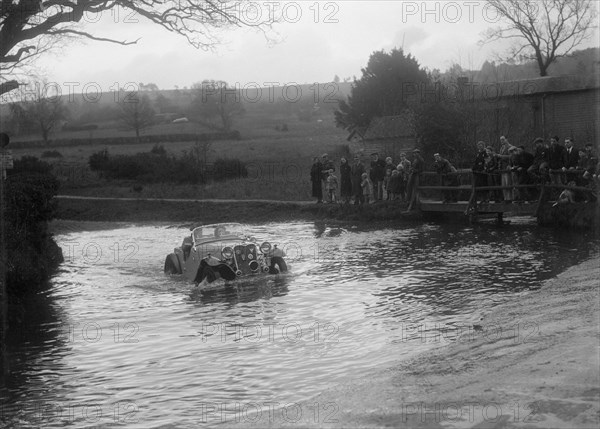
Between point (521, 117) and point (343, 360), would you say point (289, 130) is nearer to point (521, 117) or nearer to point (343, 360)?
point (521, 117)

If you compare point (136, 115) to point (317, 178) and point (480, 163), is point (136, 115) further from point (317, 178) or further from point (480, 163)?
point (480, 163)

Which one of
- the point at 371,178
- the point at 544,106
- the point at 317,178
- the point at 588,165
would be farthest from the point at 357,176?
the point at 544,106

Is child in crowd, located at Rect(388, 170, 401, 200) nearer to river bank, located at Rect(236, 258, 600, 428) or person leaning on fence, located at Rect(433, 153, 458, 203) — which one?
person leaning on fence, located at Rect(433, 153, 458, 203)

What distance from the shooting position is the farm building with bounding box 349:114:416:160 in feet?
145

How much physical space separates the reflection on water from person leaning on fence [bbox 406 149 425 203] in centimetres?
462

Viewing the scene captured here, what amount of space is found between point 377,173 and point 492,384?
942 inches

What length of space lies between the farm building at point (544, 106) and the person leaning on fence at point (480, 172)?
1102cm

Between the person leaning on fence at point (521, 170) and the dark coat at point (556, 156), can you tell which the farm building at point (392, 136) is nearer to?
the person leaning on fence at point (521, 170)

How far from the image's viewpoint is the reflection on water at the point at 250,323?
436 inches

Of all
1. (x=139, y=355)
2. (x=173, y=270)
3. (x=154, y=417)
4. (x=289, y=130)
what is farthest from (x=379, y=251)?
(x=289, y=130)

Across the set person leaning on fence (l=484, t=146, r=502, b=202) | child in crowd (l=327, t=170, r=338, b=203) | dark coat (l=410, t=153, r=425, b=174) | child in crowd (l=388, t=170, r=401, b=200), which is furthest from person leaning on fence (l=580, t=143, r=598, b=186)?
child in crowd (l=327, t=170, r=338, b=203)

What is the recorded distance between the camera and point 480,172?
90.3 ft

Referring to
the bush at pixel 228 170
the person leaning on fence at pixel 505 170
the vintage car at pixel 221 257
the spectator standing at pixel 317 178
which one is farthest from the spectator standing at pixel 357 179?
the bush at pixel 228 170

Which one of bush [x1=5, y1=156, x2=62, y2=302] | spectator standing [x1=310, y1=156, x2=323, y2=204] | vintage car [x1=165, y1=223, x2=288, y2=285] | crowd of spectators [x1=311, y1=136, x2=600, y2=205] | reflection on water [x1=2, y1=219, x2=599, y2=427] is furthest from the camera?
spectator standing [x1=310, y1=156, x2=323, y2=204]
